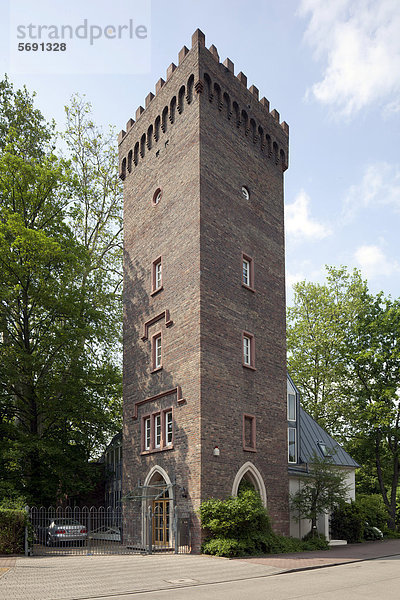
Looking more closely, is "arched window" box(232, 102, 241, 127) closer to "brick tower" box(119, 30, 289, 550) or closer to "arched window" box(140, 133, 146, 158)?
"brick tower" box(119, 30, 289, 550)

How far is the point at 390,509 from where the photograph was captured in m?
39.0

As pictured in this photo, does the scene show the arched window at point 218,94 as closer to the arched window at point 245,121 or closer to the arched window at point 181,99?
the arched window at point 181,99

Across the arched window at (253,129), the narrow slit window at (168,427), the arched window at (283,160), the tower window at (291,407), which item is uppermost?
the arched window at (253,129)

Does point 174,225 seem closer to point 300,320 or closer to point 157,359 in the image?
point 157,359

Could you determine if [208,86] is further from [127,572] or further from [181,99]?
[127,572]

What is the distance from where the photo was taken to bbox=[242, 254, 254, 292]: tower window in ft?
85.3

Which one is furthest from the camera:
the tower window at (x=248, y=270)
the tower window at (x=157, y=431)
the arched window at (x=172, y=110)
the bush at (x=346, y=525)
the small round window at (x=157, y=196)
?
the bush at (x=346, y=525)

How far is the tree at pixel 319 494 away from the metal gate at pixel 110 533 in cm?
614

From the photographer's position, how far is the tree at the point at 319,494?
25.5 meters

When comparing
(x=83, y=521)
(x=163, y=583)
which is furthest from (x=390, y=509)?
(x=163, y=583)

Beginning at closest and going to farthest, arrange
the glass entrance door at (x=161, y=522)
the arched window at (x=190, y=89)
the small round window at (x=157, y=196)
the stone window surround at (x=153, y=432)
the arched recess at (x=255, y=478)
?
the glass entrance door at (x=161, y=522), the arched recess at (x=255, y=478), the stone window surround at (x=153, y=432), the arched window at (x=190, y=89), the small round window at (x=157, y=196)

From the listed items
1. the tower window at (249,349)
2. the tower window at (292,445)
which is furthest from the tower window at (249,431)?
the tower window at (292,445)

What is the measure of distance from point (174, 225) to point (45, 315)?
8952mm

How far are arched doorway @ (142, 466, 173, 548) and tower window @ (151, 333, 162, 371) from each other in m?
4.35
